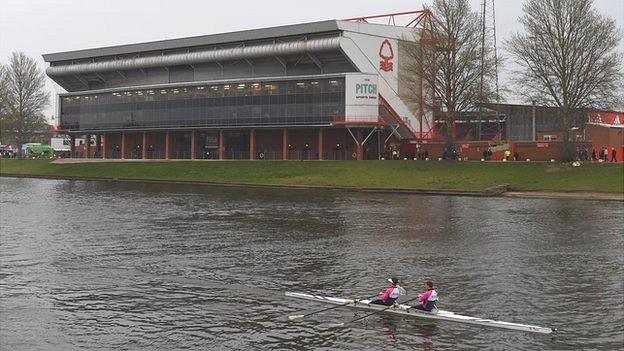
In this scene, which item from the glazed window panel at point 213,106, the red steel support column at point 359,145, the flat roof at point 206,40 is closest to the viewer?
the red steel support column at point 359,145

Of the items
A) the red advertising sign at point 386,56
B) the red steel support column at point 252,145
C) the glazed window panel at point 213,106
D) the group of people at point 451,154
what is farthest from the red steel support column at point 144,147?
the group of people at point 451,154

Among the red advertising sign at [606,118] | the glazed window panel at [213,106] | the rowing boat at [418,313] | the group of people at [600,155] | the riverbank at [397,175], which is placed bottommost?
the rowing boat at [418,313]

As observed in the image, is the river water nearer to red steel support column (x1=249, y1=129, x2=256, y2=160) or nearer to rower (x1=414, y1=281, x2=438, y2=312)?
rower (x1=414, y1=281, x2=438, y2=312)

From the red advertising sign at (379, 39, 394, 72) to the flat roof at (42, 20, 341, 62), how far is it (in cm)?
804

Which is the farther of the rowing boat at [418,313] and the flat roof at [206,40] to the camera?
the flat roof at [206,40]

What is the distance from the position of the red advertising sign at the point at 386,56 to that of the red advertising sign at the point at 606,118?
3132cm

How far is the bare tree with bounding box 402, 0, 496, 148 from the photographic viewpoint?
266ft

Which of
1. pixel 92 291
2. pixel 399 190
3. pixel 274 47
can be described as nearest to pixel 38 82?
pixel 274 47

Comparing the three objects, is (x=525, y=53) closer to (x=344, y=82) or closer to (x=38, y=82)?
(x=344, y=82)

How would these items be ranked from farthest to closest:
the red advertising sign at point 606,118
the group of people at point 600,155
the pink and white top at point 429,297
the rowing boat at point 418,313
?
the red advertising sign at point 606,118 → the group of people at point 600,155 → the pink and white top at point 429,297 → the rowing boat at point 418,313

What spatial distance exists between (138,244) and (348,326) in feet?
60.9

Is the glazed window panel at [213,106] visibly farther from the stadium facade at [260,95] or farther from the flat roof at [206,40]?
the flat roof at [206,40]

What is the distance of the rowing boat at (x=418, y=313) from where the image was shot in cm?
1975

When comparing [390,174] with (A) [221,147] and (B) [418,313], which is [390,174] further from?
(B) [418,313]
